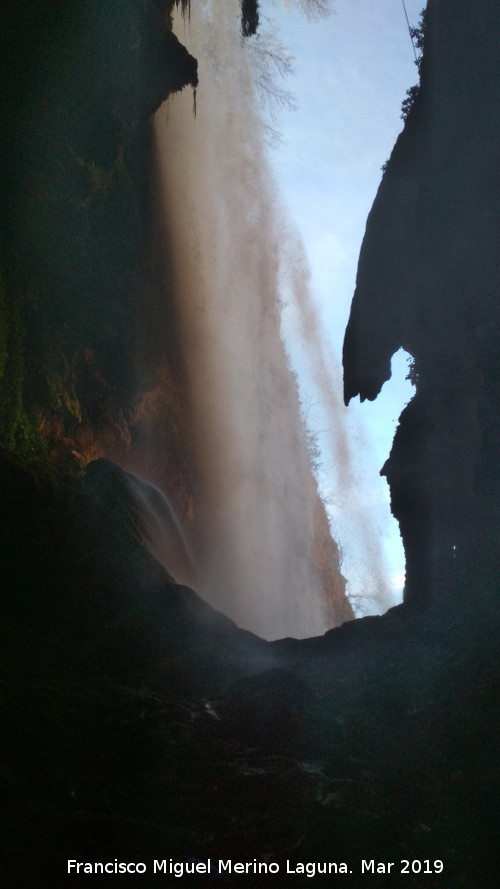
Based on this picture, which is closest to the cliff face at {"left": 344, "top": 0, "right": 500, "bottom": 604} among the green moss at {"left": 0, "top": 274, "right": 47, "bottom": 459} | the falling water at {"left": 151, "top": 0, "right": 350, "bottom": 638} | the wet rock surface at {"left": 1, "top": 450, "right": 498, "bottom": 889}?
the wet rock surface at {"left": 1, "top": 450, "right": 498, "bottom": 889}

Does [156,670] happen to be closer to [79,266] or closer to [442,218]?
[442,218]

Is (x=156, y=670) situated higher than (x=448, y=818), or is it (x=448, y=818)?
(x=156, y=670)

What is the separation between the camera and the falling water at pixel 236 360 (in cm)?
2347

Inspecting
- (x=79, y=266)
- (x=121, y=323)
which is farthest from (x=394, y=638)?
(x=121, y=323)

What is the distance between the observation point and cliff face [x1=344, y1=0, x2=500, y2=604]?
8.47 metres

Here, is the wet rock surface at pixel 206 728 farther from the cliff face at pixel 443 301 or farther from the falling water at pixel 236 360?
the falling water at pixel 236 360

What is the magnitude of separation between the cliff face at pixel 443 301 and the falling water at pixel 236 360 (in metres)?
9.83

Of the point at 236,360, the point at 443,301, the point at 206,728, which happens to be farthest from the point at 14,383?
the point at 236,360

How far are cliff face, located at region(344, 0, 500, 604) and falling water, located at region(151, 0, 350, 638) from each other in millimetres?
9828

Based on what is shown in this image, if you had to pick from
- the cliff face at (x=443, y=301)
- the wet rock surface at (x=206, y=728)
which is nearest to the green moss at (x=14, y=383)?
the wet rock surface at (x=206, y=728)

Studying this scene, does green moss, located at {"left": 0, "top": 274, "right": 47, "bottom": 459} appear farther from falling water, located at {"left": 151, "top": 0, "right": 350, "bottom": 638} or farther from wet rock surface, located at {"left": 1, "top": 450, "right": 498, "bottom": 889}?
falling water, located at {"left": 151, "top": 0, "right": 350, "bottom": 638}

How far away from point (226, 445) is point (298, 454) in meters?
7.86

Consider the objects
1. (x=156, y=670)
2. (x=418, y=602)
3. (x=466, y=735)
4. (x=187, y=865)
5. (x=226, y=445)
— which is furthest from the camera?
(x=226, y=445)

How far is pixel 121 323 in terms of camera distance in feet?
57.0
